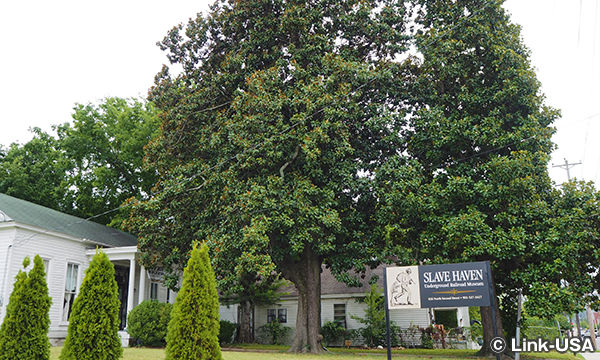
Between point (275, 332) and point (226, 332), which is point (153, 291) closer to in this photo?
point (226, 332)

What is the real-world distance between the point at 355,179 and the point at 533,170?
5.81 metres

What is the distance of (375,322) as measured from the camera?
Result: 21.0 meters

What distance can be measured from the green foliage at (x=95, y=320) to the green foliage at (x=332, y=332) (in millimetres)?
15851

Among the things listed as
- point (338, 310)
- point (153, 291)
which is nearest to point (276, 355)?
point (338, 310)

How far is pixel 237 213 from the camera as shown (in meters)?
15.0

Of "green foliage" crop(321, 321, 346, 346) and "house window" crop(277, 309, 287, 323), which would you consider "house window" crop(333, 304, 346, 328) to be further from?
"house window" crop(277, 309, 287, 323)

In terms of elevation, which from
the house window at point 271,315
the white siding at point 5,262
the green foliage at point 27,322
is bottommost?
the house window at point 271,315

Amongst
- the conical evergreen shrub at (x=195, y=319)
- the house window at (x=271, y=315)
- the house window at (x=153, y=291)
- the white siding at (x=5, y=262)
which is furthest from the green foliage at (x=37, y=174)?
the conical evergreen shrub at (x=195, y=319)

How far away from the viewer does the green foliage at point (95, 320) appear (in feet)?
25.8

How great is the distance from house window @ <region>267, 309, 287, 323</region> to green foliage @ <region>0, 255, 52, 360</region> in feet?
57.7

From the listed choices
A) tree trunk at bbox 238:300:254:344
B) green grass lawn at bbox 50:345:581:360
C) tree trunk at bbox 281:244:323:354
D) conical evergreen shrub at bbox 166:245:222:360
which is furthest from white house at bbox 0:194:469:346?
conical evergreen shrub at bbox 166:245:222:360

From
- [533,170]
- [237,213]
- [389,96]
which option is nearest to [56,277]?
[237,213]

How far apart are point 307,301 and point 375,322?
20.1ft

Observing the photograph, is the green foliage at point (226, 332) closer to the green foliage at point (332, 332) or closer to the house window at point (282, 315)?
the house window at point (282, 315)
